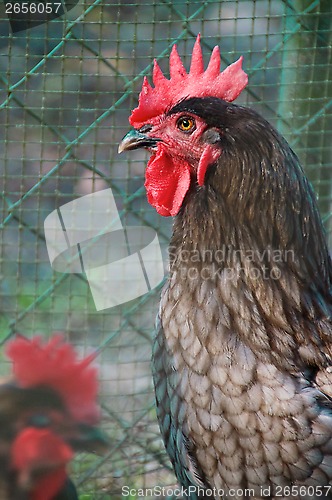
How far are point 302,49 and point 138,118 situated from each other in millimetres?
1478

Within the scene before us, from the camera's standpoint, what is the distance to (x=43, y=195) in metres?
3.70

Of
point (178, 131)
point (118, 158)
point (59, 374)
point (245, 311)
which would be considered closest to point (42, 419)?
point (59, 374)

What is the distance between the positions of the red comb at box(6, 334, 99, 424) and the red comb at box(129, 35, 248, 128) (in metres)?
1.06

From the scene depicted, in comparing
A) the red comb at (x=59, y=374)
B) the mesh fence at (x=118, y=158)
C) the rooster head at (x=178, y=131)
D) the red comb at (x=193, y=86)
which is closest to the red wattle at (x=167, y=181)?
the rooster head at (x=178, y=131)

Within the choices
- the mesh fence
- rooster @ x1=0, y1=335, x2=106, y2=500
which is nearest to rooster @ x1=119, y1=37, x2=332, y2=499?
rooster @ x1=0, y1=335, x2=106, y2=500

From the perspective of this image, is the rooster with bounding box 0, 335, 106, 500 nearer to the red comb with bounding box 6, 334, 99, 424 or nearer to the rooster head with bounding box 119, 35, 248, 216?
the red comb with bounding box 6, 334, 99, 424

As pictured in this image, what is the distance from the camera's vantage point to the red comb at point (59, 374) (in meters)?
2.99

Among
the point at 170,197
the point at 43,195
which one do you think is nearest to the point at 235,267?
the point at 170,197

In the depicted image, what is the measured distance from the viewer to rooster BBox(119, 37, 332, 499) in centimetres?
215

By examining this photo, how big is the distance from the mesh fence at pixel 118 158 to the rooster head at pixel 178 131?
1.15m

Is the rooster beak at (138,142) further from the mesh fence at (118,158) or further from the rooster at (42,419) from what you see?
the mesh fence at (118,158)

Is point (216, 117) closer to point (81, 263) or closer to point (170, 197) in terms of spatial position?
point (170, 197)

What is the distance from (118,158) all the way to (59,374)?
4.65 feet

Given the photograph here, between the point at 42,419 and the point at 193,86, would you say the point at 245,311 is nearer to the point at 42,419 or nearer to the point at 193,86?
the point at 193,86
